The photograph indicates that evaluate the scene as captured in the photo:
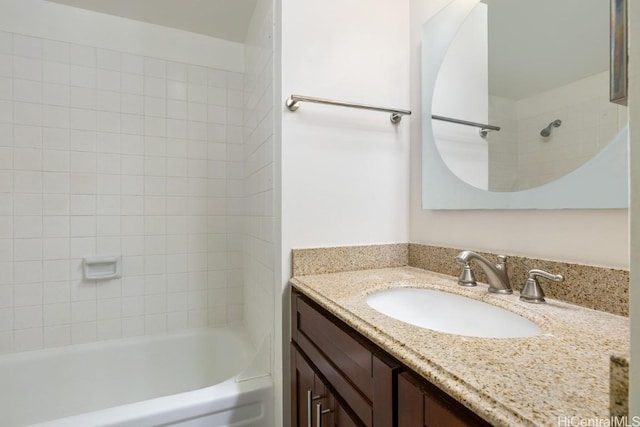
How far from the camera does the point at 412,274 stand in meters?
1.13

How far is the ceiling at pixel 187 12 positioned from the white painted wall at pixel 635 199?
1.78m

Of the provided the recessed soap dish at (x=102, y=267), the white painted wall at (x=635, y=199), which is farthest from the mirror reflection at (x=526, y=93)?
the recessed soap dish at (x=102, y=267)

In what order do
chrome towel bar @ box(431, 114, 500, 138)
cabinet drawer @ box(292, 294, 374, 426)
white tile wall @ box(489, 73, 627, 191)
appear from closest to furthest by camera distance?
cabinet drawer @ box(292, 294, 374, 426) < white tile wall @ box(489, 73, 627, 191) < chrome towel bar @ box(431, 114, 500, 138)

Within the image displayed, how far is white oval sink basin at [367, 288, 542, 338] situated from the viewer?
768 millimetres

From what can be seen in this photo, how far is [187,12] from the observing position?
1696 millimetres

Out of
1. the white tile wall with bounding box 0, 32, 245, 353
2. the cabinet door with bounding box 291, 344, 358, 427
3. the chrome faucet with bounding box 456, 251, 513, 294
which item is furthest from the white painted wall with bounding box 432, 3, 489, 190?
the white tile wall with bounding box 0, 32, 245, 353

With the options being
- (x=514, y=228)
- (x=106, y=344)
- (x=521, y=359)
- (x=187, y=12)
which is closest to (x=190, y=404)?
(x=106, y=344)

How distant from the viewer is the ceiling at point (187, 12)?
162 cm

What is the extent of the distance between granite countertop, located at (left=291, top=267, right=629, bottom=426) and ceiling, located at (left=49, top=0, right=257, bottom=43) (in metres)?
1.66

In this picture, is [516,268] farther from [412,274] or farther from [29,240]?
[29,240]

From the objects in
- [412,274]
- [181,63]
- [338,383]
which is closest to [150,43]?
[181,63]

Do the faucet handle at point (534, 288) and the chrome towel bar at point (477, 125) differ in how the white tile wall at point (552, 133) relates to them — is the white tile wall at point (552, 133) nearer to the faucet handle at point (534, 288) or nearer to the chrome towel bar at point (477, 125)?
the chrome towel bar at point (477, 125)

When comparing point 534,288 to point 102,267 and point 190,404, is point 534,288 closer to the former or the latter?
point 190,404

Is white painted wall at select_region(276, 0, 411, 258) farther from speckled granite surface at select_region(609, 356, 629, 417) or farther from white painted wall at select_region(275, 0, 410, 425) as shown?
speckled granite surface at select_region(609, 356, 629, 417)
